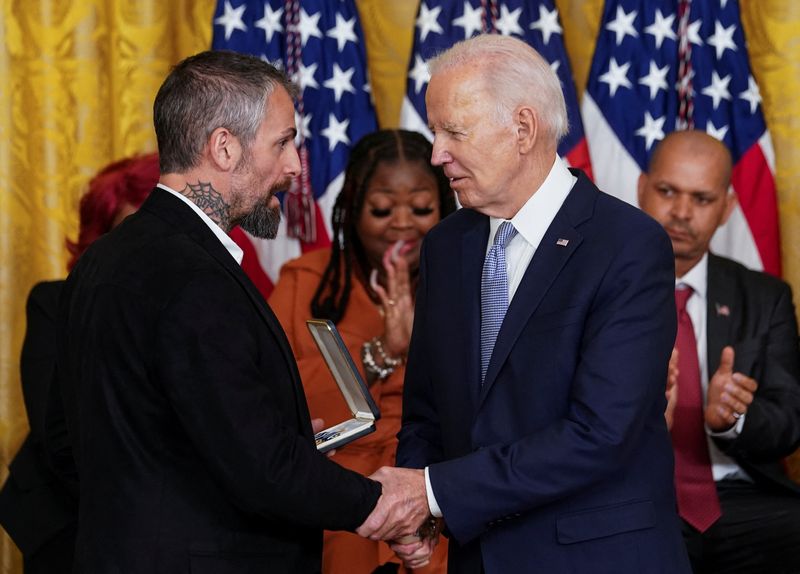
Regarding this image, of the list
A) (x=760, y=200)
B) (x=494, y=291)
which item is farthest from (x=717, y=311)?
(x=494, y=291)

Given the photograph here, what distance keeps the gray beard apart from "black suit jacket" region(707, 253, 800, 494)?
5.70ft

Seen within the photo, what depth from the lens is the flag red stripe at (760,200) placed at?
4.54m

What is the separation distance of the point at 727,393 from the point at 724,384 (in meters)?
0.03

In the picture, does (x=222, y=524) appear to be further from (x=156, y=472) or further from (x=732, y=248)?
(x=732, y=248)

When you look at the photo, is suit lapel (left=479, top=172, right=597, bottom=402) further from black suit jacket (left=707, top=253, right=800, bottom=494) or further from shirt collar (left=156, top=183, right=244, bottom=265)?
black suit jacket (left=707, top=253, right=800, bottom=494)

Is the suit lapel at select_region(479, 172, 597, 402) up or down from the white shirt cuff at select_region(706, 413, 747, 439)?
up

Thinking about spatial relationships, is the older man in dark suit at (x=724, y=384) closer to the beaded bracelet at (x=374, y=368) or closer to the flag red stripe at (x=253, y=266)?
the beaded bracelet at (x=374, y=368)

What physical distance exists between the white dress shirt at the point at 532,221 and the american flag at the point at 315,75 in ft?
6.59

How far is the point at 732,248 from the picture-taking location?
461 centimetres

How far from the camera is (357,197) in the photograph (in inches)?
154

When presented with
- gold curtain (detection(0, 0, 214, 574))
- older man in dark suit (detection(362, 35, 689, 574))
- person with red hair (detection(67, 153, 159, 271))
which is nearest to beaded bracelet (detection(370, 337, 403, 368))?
person with red hair (detection(67, 153, 159, 271))

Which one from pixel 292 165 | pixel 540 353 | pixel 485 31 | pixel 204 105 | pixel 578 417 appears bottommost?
pixel 578 417

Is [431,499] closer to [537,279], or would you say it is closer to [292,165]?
[537,279]

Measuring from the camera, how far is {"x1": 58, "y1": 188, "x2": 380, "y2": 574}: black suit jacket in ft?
6.72
